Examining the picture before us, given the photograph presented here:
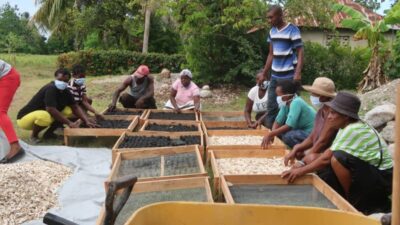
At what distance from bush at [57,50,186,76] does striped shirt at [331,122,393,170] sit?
37.4 feet

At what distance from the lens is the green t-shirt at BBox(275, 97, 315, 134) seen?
3752 millimetres

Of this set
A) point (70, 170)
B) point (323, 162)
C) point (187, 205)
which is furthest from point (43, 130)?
point (187, 205)

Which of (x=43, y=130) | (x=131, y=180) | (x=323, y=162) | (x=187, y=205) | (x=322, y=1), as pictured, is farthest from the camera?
(x=322, y=1)

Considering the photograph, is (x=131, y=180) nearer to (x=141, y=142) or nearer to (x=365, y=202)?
(x=365, y=202)

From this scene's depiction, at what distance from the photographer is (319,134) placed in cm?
320

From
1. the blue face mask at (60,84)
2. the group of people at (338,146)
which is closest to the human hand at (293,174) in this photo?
the group of people at (338,146)

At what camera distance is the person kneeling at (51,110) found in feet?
15.5

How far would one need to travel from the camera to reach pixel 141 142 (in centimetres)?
405

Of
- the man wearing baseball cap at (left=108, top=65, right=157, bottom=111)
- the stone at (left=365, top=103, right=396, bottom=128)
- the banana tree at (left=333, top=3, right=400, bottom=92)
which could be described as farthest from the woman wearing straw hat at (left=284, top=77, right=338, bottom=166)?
the banana tree at (left=333, top=3, right=400, bottom=92)

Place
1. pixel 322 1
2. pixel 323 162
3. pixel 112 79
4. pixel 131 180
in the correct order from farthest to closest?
pixel 112 79, pixel 322 1, pixel 323 162, pixel 131 180

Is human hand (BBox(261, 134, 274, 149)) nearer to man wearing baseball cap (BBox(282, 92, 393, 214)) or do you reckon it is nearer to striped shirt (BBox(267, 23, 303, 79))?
striped shirt (BBox(267, 23, 303, 79))

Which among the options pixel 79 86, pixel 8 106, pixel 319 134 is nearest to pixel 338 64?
pixel 79 86

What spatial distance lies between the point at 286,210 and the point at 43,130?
4.42 m

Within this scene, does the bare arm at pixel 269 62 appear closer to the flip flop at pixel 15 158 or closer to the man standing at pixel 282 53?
the man standing at pixel 282 53
